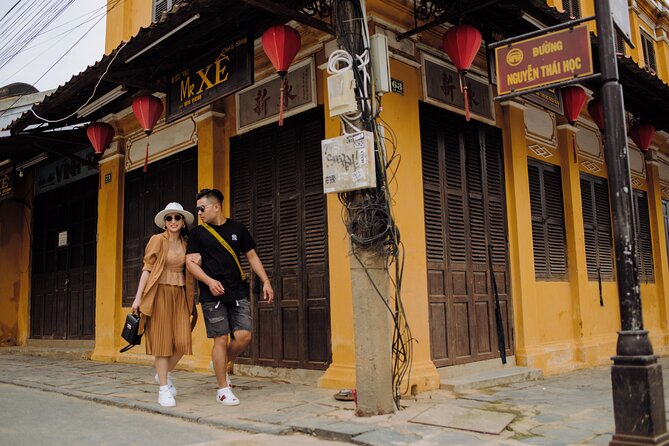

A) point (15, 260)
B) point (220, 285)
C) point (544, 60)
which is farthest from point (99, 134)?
point (544, 60)

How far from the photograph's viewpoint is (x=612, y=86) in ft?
13.4

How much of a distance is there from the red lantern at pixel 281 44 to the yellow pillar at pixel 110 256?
502cm

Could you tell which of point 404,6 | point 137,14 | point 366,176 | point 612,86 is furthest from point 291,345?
point 137,14

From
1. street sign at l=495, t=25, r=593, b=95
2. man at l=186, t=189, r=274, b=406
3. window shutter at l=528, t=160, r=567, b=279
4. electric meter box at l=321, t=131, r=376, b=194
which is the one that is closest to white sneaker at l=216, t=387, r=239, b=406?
man at l=186, t=189, r=274, b=406

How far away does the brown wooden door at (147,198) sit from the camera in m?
8.89

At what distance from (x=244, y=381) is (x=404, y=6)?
15.3ft

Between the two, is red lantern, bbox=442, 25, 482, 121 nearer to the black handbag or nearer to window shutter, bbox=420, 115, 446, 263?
window shutter, bbox=420, 115, 446, 263

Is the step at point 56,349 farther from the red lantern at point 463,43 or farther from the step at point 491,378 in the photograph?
the red lantern at point 463,43

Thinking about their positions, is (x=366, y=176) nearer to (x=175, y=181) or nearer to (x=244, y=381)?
(x=244, y=381)

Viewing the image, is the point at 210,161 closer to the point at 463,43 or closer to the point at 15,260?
the point at 463,43

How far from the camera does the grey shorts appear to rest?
5.57m

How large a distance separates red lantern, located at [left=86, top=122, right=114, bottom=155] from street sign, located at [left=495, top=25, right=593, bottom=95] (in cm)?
680

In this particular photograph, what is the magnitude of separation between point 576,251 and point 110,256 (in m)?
7.43

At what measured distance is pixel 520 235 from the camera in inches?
314
